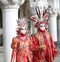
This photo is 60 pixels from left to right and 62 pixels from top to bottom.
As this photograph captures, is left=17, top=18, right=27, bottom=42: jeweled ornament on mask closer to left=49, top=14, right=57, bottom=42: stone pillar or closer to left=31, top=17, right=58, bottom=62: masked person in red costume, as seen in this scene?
left=31, top=17, right=58, bottom=62: masked person in red costume

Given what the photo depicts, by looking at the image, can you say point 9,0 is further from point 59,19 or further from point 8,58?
point 59,19

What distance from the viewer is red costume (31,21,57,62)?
25.0ft

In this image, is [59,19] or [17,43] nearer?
[17,43]

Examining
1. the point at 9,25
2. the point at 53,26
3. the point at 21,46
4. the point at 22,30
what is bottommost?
the point at 21,46

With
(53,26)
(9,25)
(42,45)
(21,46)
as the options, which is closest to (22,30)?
(21,46)

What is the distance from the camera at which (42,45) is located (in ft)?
24.9

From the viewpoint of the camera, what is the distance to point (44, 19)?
7906 millimetres

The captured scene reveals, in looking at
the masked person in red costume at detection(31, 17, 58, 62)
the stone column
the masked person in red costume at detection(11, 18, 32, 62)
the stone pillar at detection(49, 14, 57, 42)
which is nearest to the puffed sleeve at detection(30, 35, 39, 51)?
the masked person in red costume at detection(31, 17, 58, 62)

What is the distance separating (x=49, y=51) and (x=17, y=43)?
28.7 inches

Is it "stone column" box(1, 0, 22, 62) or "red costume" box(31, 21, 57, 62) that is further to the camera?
"stone column" box(1, 0, 22, 62)

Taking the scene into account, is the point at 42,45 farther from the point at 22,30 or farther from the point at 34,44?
the point at 22,30

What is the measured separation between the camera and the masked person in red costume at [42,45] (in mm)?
7621

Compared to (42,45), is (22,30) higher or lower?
higher

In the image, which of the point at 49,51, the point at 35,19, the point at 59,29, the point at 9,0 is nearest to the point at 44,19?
the point at 35,19
